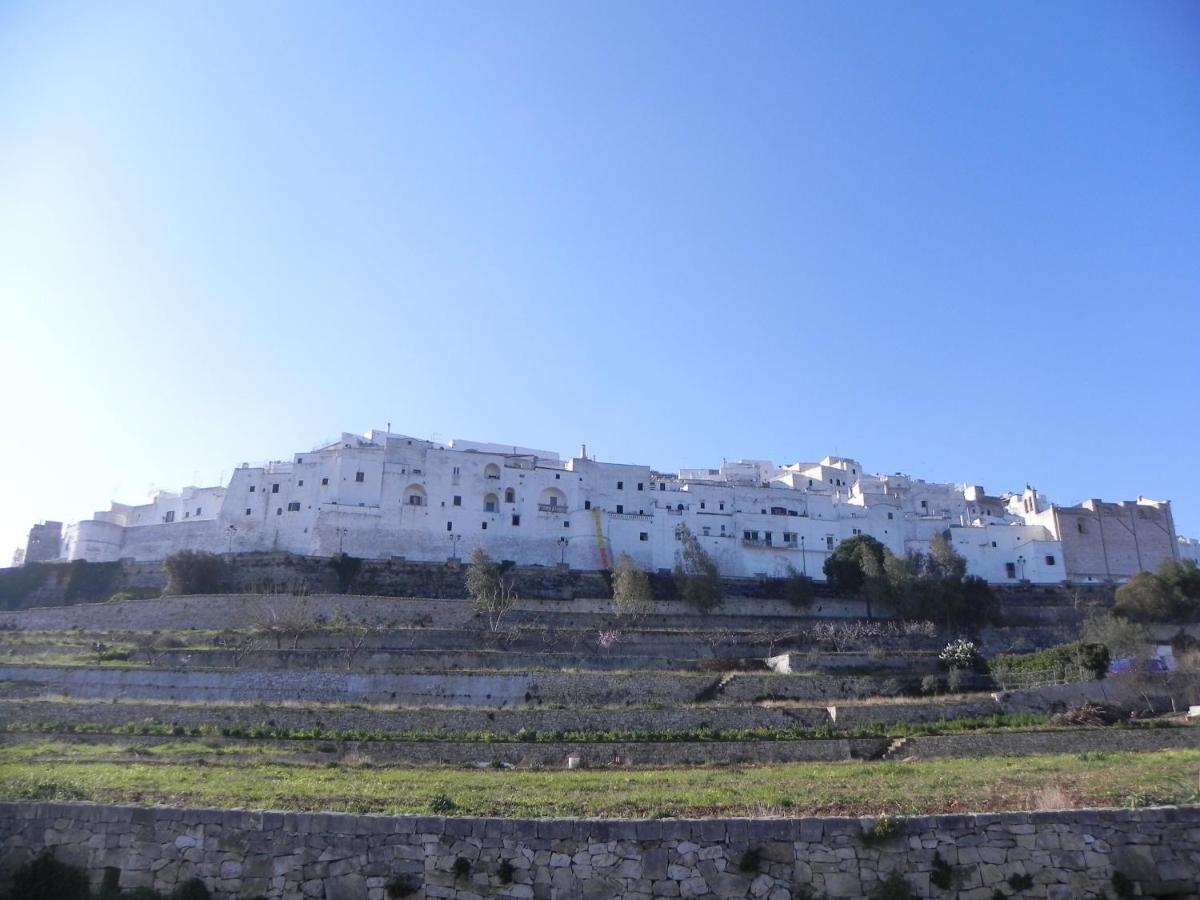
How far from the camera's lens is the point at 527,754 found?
86.6 ft

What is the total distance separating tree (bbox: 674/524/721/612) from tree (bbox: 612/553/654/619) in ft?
7.64

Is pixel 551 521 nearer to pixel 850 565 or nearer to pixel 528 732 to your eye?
pixel 850 565

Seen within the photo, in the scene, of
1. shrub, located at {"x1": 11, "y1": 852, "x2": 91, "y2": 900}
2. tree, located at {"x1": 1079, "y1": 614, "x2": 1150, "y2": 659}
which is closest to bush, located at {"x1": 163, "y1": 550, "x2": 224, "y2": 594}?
tree, located at {"x1": 1079, "y1": 614, "x2": 1150, "y2": 659}

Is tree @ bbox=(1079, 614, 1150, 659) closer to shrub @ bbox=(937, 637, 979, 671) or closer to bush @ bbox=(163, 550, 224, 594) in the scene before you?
shrub @ bbox=(937, 637, 979, 671)

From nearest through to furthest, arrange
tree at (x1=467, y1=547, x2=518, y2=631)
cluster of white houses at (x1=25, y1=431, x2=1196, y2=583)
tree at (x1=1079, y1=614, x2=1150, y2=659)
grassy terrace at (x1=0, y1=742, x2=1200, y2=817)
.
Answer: grassy terrace at (x1=0, y1=742, x2=1200, y2=817)
tree at (x1=1079, y1=614, x2=1150, y2=659)
tree at (x1=467, y1=547, x2=518, y2=631)
cluster of white houses at (x1=25, y1=431, x2=1196, y2=583)

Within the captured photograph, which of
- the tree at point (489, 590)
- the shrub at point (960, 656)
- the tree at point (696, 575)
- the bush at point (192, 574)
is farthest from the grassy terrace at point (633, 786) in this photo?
the bush at point (192, 574)

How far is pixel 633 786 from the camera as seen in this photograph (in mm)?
17922

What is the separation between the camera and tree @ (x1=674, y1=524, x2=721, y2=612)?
5378cm

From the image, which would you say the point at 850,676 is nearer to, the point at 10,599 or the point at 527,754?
the point at 527,754

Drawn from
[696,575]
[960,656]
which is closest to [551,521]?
[696,575]

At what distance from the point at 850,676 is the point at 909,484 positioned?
41917 millimetres

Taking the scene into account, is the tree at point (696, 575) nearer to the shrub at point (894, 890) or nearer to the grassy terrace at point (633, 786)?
the grassy terrace at point (633, 786)

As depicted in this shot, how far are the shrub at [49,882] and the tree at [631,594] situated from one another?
1510 inches

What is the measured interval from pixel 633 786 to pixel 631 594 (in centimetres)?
3236
